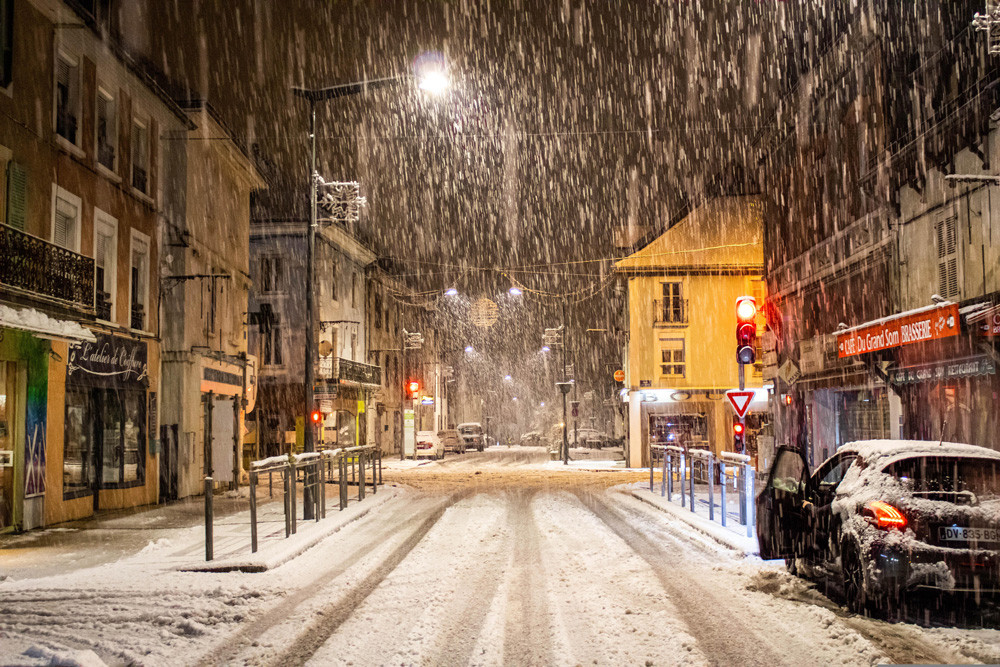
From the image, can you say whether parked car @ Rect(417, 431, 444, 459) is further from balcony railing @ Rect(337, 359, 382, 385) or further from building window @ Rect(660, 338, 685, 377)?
building window @ Rect(660, 338, 685, 377)

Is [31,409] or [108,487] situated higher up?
[31,409]

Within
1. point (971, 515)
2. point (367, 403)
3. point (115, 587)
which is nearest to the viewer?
point (971, 515)

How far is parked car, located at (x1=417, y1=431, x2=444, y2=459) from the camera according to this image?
43.3 m

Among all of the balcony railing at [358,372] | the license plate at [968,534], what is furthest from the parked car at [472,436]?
the license plate at [968,534]

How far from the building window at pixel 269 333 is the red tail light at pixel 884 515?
35.3m

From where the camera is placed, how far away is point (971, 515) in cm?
670

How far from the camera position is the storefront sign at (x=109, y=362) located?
16.2 metres

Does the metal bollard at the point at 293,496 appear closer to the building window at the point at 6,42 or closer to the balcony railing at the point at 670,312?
the building window at the point at 6,42

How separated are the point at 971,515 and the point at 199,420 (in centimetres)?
1913

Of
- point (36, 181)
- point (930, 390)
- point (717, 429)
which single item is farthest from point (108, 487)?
point (717, 429)

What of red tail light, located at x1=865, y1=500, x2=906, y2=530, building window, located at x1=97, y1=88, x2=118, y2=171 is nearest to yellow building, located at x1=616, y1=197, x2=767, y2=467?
building window, located at x1=97, y1=88, x2=118, y2=171

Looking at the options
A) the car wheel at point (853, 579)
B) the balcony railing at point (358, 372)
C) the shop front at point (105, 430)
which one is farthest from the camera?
the balcony railing at point (358, 372)

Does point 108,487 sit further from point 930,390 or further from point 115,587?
point 930,390

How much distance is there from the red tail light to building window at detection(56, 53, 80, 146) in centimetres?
1573
